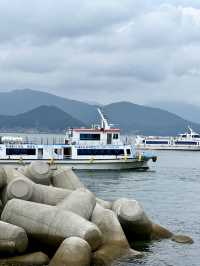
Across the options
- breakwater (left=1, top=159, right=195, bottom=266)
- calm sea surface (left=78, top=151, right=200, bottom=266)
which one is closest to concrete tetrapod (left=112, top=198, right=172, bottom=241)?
breakwater (left=1, top=159, right=195, bottom=266)

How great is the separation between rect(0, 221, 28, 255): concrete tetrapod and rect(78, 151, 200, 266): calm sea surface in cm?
335

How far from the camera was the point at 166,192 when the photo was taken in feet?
156

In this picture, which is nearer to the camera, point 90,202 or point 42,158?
point 90,202

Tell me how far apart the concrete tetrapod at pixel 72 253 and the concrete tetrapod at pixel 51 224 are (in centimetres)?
69

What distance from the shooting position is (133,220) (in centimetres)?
2191

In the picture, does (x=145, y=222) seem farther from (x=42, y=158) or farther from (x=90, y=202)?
(x=42, y=158)

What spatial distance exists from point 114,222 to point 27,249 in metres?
3.29

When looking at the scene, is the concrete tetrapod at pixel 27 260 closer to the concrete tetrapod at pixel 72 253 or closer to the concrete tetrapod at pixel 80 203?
the concrete tetrapod at pixel 72 253

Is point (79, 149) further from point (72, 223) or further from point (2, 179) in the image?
point (72, 223)

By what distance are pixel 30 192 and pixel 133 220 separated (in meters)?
3.94

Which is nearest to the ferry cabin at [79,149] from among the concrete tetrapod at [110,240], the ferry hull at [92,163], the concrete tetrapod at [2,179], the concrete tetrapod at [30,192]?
the ferry hull at [92,163]

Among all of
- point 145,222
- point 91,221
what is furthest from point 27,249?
point 145,222

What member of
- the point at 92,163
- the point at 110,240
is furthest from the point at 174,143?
the point at 110,240

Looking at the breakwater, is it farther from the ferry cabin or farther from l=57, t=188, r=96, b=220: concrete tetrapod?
the ferry cabin
